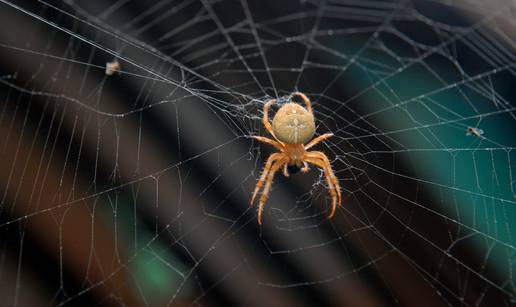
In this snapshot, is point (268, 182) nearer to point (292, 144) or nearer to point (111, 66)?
point (292, 144)

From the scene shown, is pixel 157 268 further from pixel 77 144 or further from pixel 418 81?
pixel 418 81

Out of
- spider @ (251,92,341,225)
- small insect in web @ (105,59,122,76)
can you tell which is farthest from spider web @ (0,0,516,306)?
spider @ (251,92,341,225)

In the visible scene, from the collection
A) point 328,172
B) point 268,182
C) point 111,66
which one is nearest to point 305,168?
point 328,172

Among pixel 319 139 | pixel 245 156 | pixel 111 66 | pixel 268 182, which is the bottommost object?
pixel 268 182

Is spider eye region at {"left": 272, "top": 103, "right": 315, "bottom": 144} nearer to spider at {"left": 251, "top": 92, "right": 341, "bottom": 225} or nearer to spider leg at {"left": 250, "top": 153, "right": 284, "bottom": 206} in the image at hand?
spider at {"left": 251, "top": 92, "right": 341, "bottom": 225}

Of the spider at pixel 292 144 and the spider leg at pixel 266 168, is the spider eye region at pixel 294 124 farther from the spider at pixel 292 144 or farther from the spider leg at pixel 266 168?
the spider leg at pixel 266 168

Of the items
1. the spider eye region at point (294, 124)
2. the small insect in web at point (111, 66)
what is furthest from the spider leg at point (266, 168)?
the small insect in web at point (111, 66)
